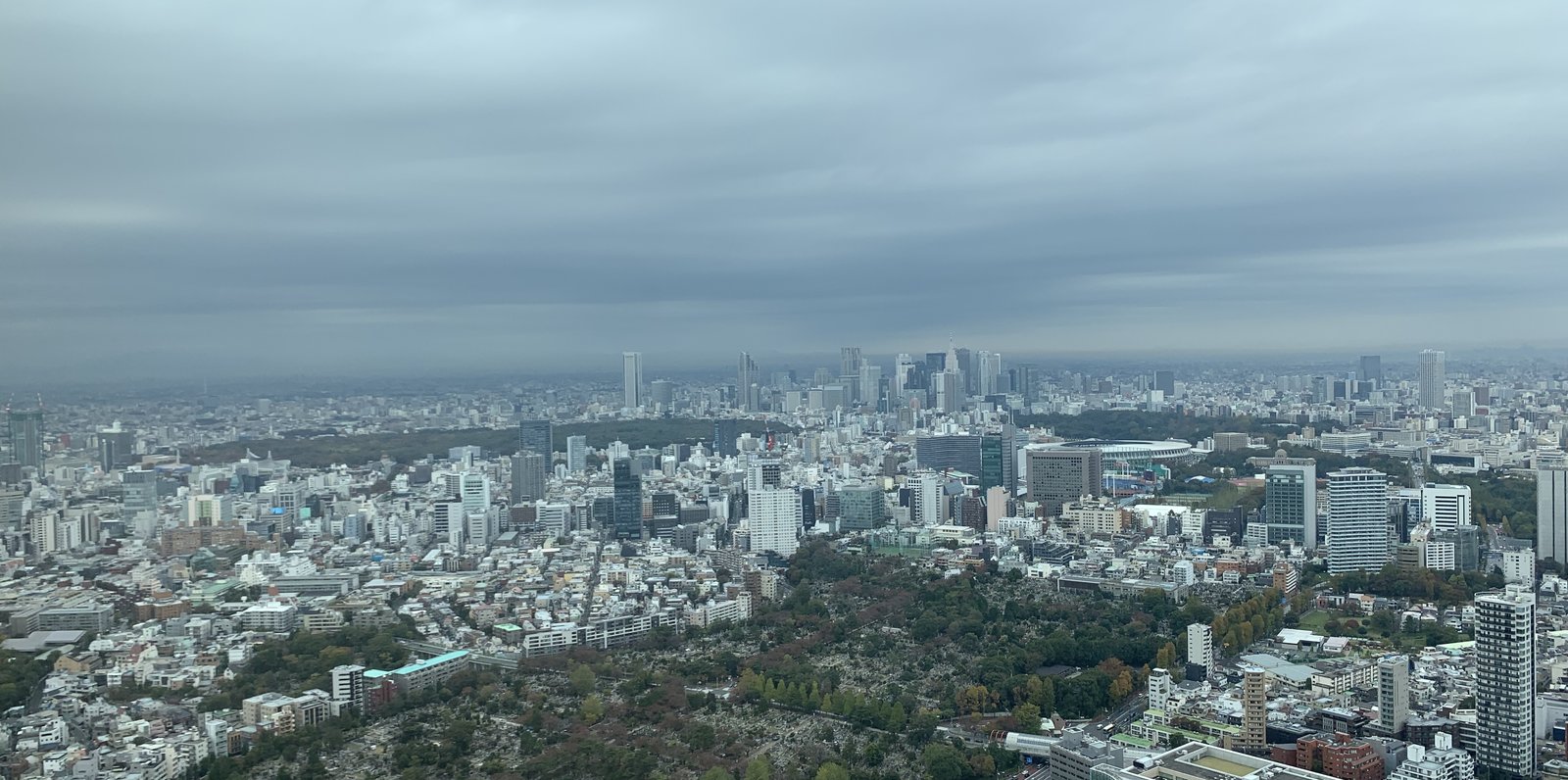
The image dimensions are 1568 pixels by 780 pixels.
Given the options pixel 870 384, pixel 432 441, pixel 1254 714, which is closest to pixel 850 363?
pixel 870 384

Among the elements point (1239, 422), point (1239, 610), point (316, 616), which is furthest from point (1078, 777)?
point (1239, 422)

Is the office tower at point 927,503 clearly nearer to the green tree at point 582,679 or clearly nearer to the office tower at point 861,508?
the office tower at point 861,508

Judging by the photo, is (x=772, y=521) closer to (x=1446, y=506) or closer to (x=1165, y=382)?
(x=1446, y=506)

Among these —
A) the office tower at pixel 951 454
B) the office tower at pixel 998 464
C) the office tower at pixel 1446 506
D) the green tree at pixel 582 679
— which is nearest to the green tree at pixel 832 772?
the green tree at pixel 582 679

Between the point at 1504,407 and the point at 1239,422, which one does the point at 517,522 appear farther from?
the point at 1504,407

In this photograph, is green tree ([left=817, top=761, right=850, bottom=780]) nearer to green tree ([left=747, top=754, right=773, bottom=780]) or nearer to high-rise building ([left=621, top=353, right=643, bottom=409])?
green tree ([left=747, top=754, right=773, bottom=780])

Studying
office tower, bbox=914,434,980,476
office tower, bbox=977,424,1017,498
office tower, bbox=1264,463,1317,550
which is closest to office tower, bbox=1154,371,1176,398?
office tower, bbox=914,434,980,476
